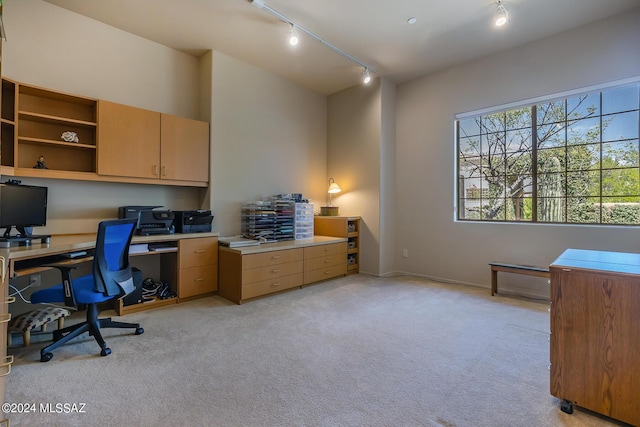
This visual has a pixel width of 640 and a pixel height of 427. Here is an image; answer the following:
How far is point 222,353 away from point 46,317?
4.93ft

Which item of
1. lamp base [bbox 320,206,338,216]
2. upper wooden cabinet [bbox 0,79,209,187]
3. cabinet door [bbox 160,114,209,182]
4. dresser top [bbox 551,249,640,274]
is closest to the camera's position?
dresser top [bbox 551,249,640,274]

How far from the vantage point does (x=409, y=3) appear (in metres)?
2.97

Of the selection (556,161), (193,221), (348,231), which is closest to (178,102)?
(193,221)

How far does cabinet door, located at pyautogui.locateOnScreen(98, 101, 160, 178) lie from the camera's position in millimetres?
3053

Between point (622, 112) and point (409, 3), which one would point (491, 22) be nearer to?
point (409, 3)

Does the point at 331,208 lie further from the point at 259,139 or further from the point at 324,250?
the point at 259,139

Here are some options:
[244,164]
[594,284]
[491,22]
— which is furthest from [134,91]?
[594,284]

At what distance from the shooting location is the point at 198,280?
11.5 feet

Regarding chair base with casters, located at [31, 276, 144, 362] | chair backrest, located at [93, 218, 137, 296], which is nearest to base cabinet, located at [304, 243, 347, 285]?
chair backrest, located at [93, 218, 137, 296]

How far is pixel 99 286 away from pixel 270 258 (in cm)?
172

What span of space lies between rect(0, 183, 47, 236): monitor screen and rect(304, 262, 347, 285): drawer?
282 centimetres

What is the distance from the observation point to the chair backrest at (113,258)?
2277mm

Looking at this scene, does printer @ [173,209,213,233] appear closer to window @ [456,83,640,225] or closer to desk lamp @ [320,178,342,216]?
desk lamp @ [320,178,342,216]

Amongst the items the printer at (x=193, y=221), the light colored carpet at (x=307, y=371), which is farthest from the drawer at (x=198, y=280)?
the printer at (x=193, y=221)
